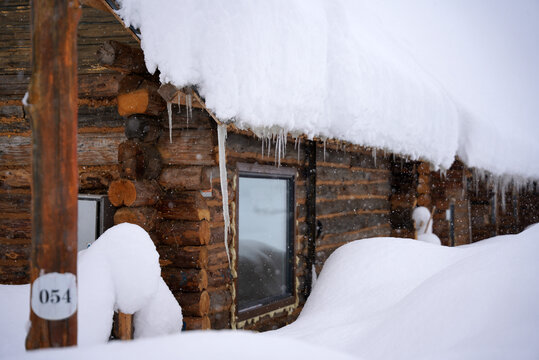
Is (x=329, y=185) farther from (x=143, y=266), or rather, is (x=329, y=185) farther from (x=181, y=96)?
(x=143, y=266)

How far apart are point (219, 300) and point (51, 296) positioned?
2.52 m

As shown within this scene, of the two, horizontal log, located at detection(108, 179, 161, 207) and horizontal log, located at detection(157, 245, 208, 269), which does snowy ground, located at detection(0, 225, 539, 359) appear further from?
horizontal log, located at detection(108, 179, 161, 207)

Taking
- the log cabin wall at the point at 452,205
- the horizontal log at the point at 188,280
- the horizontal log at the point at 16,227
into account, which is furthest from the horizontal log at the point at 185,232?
the log cabin wall at the point at 452,205

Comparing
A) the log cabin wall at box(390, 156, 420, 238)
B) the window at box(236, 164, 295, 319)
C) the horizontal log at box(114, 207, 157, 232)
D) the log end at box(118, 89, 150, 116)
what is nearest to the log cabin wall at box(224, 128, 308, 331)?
the window at box(236, 164, 295, 319)

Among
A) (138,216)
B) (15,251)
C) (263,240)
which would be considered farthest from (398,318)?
(15,251)

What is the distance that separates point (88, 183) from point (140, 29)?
6.63 ft

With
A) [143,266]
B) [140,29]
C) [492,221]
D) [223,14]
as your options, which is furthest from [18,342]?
[492,221]

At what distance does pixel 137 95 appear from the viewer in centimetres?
407

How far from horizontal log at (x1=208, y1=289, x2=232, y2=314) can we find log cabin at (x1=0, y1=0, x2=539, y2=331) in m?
0.02

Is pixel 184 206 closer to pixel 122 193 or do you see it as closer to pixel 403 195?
pixel 122 193

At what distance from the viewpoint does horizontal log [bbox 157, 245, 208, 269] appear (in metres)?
4.14

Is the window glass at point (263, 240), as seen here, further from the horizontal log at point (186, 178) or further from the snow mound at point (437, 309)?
the snow mound at point (437, 309)

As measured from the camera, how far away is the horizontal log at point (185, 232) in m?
4.12

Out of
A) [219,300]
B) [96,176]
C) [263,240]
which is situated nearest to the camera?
[219,300]
